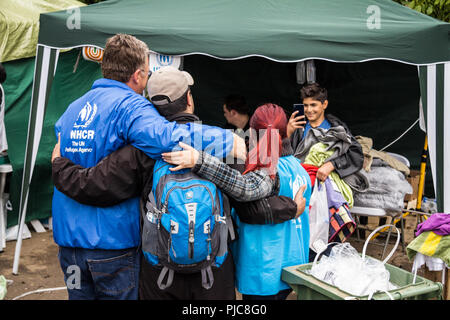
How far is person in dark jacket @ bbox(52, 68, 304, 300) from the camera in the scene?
6.10 feet

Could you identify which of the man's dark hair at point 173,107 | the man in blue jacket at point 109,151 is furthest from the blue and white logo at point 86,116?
the man's dark hair at point 173,107

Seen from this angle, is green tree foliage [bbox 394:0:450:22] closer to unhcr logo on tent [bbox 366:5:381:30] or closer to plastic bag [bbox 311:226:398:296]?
unhcr logo on tent [bbox 366:5:381:30]

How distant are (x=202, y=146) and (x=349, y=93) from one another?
4425mm

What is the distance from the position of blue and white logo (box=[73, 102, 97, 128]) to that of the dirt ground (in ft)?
7.54

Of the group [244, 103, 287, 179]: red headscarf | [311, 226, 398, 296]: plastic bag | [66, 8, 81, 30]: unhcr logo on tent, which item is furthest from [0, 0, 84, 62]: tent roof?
[311, 226, 398, 296]: plastic bag

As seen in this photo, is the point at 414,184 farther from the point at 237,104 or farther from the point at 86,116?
the point at 86,116

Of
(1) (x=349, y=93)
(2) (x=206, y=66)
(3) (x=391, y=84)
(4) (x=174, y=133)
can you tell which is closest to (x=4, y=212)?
(2) (x=206, y=66)

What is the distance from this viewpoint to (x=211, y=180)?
5.99 feet

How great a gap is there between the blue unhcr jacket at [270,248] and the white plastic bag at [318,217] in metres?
0.64

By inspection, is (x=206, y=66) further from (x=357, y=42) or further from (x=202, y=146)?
(x=202, y=146)

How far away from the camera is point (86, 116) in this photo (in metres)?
1.97

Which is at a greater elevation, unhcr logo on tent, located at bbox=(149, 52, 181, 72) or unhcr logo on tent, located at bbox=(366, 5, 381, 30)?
unhcr logo on tent, located at bbox=(366, 5, 381, 30)

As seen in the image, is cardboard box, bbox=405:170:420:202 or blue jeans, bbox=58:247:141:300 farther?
cardboard box, bbox=405:170:420:202

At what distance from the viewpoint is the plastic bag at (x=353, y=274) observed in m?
2.13
